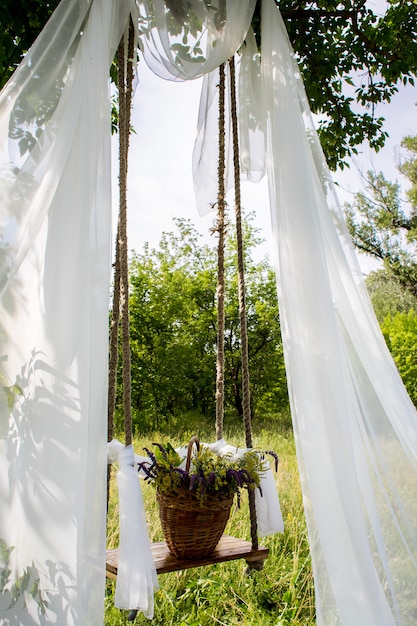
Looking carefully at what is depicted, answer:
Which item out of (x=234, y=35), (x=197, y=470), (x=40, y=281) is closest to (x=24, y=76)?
(x=40, y=281)

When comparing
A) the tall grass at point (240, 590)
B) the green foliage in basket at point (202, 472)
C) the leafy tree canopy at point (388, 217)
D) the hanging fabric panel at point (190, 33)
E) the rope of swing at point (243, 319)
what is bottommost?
the tall grass at point (240, 590)

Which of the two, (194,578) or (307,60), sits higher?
(307,60)

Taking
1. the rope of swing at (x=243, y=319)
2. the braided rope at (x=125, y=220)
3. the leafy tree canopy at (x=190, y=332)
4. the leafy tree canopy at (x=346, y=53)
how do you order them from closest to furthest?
the braided rope at (x=125, y=220), the rope of swing at (x=243, y=319), the leafy tree canopy at (x=346, y=53), the leafy tree canopy at (x=190, y=332)

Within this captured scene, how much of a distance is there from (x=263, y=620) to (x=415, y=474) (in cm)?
98

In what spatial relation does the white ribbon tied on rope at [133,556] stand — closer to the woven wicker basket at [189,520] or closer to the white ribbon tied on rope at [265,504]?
the woven wicker basket at [189,520]

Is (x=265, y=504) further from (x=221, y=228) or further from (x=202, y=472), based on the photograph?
(x=221, y=228)

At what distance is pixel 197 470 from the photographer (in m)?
1.66

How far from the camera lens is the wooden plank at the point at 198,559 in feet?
5.26

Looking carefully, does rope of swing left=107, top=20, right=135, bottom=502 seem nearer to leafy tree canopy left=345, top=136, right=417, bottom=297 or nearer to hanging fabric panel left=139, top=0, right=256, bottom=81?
hanging fabric panel left=139, top=0, right=256, bottom=81

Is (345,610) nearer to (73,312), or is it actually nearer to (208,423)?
(73,312)

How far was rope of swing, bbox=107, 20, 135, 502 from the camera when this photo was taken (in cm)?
161

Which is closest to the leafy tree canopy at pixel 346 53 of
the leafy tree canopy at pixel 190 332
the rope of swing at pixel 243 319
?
the rope of swing at pixel 243 319

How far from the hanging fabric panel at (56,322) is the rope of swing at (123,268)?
15 centimetres

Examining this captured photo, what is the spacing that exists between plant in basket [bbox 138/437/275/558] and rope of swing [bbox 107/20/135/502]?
16 centimetres
